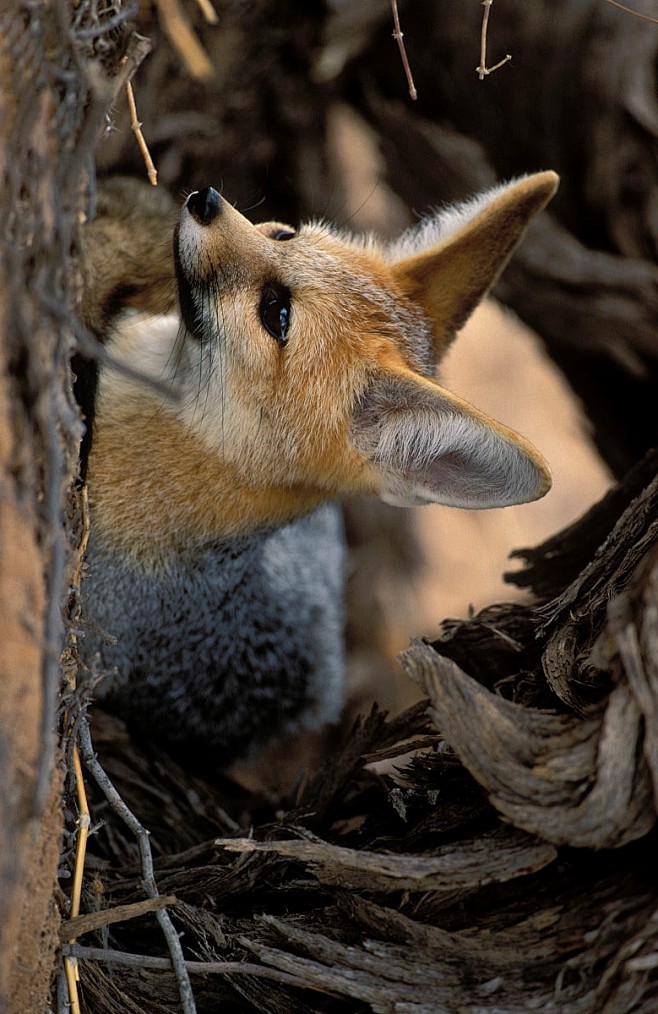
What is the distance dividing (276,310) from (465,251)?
852mm

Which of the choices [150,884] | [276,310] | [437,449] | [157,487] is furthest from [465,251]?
[150,884]

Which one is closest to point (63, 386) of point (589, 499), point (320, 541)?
point (320, 541)

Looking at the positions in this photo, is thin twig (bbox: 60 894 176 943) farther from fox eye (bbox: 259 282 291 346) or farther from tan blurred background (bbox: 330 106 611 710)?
tan blurred background (bbox: 330 106 611 710)

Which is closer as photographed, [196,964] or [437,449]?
[196,964]

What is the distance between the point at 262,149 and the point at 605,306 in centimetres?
222

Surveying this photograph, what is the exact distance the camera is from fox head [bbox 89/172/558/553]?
3.06 metres

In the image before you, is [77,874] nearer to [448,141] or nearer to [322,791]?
[322,791]

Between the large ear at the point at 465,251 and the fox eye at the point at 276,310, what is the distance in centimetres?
57

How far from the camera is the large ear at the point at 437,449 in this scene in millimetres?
2646

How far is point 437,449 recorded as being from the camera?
9.57 ft

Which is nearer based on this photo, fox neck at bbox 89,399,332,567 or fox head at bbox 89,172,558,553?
fox head at bbox 89,172,558,553

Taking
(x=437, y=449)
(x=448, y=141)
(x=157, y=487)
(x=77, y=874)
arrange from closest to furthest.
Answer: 1. (x=77, y=874)
2. (x=437, y=449)
3. (x=157, y=487)
4. (x=448, y=141)

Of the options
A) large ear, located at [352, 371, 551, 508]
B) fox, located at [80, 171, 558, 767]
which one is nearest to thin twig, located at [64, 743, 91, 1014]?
fox, located at [80, 171, 558, 767]

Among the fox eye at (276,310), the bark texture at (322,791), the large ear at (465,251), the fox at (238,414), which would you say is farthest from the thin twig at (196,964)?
the large ear at (465,251)
